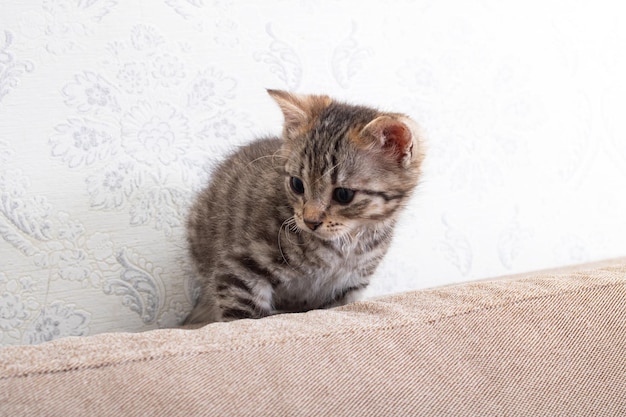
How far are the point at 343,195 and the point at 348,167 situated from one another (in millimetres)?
51

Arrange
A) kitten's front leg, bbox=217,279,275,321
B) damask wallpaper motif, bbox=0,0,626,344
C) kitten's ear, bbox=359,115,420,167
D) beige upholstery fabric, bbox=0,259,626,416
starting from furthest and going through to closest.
Result: 1. damask wallpaper motif, bbox=0,0,626,344
2. kitten's front leg, bbox=217,279,275,321
3. kitten's ear, bbox=359,115,420,167
4. beige upholstery fabric, bbox=0,259,626,416

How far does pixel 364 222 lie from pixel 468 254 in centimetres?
61

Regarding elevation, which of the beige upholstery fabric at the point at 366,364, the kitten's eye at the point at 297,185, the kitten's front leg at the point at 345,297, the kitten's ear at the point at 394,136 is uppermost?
the kitten's ear at the point at 394,136

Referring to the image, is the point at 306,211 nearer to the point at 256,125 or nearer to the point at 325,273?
the point at 325,273

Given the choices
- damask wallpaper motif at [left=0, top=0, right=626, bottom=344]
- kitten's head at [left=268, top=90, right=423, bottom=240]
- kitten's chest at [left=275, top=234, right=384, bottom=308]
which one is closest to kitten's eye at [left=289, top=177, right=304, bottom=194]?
kitten's head at [left=268, top=90, right=423, bottom=240]

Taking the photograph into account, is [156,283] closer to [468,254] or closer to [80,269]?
[80,269]

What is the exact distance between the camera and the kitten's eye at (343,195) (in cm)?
99

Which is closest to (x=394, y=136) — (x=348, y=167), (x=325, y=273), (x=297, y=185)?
(x=348, y=167)

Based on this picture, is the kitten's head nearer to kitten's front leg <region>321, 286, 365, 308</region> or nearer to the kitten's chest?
the kitten's chest

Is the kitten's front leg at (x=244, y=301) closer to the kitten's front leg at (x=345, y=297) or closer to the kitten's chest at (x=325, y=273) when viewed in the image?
the kitten's chest at (x=325, y=273)

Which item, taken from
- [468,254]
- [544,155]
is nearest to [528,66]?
[544,155]

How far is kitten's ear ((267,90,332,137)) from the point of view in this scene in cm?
105

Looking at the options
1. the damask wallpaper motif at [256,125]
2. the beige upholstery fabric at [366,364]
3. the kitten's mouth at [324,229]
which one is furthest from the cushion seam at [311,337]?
the damask wallpaper motif at [256,125]

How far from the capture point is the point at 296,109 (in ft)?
3.44
